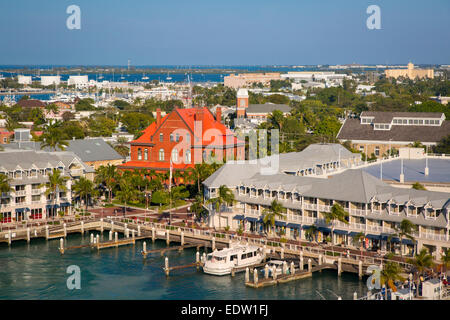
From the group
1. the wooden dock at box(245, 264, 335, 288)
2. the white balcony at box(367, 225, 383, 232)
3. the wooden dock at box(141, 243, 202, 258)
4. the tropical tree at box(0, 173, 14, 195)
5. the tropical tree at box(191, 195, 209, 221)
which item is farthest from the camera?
the tropical tree at box(0, 173, 14, 195)

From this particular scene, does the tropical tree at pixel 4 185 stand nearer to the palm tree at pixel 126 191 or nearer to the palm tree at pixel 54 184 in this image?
the palm tree at pixel 54 184

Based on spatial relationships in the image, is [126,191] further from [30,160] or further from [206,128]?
[206,128]

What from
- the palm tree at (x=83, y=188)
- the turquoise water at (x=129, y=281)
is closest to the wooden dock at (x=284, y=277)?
the turquoise water at (x=129, y=281)

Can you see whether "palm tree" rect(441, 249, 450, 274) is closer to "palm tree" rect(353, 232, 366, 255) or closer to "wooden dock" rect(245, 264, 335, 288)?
"palm tree" rect(353, 232, 366, 255)

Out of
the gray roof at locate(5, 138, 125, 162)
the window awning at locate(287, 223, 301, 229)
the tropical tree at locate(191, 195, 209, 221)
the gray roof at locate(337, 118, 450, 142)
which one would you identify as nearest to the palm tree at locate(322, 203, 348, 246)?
the window awning at locate(287, 223, 301, 229)
